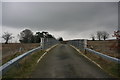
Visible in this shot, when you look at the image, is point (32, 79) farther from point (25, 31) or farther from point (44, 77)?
point (25, 31)

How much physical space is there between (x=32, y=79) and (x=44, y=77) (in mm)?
578

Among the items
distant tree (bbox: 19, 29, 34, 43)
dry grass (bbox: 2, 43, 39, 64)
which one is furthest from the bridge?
distant tree (bbox: 19, 29, 34, 43)

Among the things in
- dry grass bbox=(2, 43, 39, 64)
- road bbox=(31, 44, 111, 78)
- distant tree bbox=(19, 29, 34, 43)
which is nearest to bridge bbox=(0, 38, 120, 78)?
road bbox=(31, 44, 111, 78)

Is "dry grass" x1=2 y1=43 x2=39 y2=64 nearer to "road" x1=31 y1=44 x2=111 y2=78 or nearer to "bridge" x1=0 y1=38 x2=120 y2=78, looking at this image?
"bridge" x1=0 y1=38 x2=120 y2=78

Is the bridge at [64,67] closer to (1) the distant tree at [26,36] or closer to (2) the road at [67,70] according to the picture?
(2) the road at [67,70]

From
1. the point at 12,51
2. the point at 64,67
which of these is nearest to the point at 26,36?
the point at 12,51

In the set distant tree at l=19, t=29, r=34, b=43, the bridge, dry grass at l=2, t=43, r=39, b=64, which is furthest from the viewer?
distant tree at l=19, t=29, r=34, b=43

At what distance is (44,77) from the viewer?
6.70 m

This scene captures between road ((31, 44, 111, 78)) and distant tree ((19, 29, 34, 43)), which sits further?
distant tree ((19, 29, 34, 43))

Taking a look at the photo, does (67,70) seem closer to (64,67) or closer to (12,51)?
(64,67)

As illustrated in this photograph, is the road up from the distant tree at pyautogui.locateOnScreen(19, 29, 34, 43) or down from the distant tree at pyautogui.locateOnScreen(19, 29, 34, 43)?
down

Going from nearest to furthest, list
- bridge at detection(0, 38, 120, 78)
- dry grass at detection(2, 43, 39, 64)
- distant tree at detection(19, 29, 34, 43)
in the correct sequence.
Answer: bridge at detection(0, 38, 120, 78)
dry grass at detection(2, 43, 39, 64)
distant tree at detection(19, 29, 34, 43)

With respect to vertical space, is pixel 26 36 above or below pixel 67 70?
above

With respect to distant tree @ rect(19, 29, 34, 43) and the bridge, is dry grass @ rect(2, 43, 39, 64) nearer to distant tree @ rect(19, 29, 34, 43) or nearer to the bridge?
the bridge
